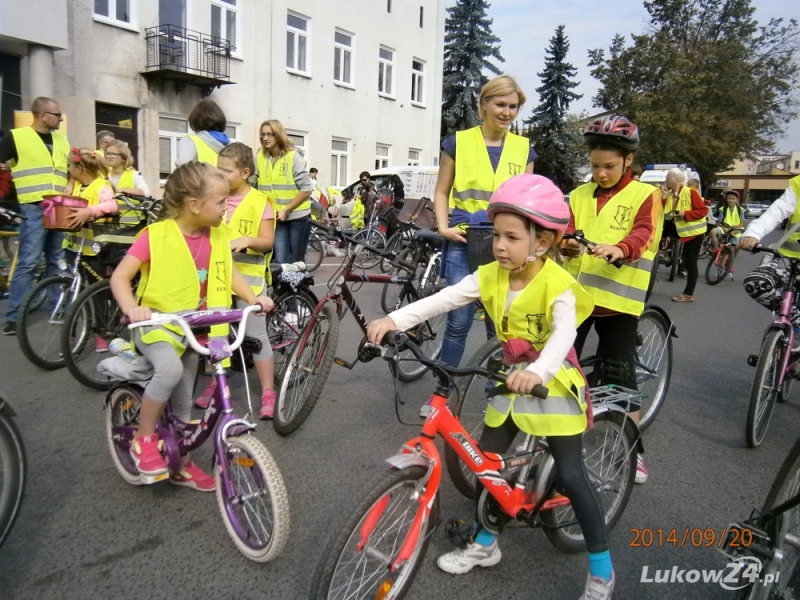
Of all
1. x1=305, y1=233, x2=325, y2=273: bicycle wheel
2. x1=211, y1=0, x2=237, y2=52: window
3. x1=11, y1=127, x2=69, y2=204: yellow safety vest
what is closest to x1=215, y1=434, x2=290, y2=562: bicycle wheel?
x1=11, y1=127, x2=69, y2=204: yellow safety vest

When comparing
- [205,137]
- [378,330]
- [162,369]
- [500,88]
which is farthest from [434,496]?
[205,137]

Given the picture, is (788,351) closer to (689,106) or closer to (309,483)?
(309,483)

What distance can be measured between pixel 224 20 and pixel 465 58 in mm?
24307

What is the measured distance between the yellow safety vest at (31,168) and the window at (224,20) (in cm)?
1323

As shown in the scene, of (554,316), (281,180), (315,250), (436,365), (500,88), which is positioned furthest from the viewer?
(315,250)

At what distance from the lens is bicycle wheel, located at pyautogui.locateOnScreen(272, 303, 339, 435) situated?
155 inches

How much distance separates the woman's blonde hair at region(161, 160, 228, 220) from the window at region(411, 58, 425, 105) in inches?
972

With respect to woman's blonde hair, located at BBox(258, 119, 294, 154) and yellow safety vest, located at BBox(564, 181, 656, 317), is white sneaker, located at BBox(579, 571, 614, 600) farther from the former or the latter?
Result: woman's blonde hair, located at BBox(258, 119, 294, 154)

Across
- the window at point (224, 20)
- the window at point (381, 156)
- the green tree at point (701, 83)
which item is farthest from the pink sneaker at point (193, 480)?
the green tree at point (701, 83)

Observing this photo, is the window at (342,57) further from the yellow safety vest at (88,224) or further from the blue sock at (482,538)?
the blue sock at (482,538)

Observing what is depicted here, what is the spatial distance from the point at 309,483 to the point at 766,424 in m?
2.99

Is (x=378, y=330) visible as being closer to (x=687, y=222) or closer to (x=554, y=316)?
(x=554, y=316)

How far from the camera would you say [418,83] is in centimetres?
2686

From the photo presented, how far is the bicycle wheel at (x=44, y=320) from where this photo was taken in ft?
15.8
